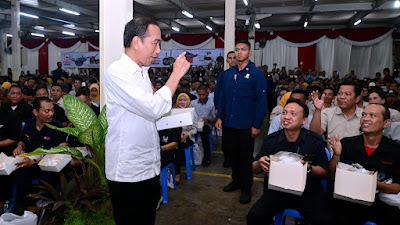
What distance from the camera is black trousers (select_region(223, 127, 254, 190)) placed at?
124 inches

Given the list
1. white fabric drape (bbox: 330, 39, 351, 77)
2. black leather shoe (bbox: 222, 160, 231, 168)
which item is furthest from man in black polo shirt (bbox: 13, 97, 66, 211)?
white fabric drape (bbox: 330, 39, 351, 77)

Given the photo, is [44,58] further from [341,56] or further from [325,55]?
[341,56]

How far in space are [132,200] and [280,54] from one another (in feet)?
49.8

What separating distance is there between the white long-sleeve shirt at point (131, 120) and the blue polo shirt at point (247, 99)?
172 cm

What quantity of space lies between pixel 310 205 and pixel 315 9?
10.8 m

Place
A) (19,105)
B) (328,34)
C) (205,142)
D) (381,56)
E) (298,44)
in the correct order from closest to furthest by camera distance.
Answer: (19,105) → (205,142) → (381,56) → (328,34) → (298,44)

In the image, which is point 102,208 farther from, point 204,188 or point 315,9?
point 315,9

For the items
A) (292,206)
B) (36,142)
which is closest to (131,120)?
(292,206)

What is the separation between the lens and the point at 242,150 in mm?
3152

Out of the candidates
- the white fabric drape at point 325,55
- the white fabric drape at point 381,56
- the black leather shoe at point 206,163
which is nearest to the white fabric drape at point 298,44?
the white fabric drape at point 325,55

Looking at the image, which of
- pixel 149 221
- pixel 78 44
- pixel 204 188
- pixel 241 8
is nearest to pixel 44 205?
pixel 149 221

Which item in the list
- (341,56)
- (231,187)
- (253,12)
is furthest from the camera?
(341,56)

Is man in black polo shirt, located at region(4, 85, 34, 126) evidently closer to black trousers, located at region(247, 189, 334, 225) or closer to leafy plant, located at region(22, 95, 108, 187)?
leafy plant, located at region(22, 95, 108, 187)

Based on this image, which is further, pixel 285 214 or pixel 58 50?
pixel 58 50
